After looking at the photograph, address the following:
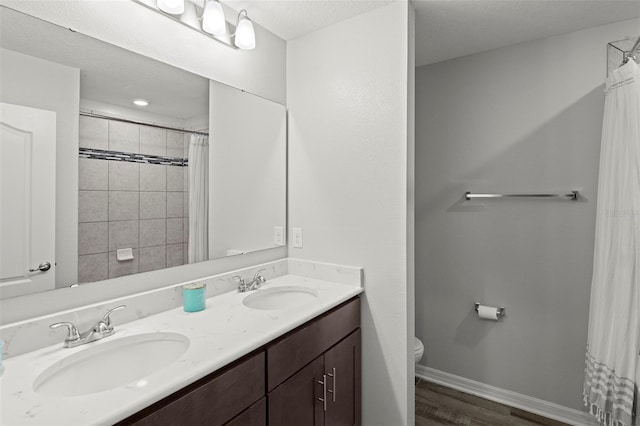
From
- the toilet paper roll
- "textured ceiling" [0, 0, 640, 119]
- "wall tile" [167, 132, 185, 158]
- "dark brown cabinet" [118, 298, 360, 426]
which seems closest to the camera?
"dark brown cabinet" [118, 298, 360, 426]

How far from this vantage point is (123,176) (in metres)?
1.36

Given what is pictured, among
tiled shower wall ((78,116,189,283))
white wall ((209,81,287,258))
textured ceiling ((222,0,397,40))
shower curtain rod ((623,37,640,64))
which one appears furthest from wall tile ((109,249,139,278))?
shower curtain rod ((623,37,640,64))

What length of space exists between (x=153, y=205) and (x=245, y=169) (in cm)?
60

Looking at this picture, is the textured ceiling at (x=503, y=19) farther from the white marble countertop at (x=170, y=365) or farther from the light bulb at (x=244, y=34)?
the white marble countertop at (x=170, y=365)

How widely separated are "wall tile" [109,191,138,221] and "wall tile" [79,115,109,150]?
0.19m

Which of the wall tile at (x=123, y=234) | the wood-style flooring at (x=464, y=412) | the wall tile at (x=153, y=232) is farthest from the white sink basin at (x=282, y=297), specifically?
the wood-style flooring at (x=464, y=412)

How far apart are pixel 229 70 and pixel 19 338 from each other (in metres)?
1.47

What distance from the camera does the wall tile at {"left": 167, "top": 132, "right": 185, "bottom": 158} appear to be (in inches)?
60.4

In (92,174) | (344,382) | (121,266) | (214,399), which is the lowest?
(344,382)

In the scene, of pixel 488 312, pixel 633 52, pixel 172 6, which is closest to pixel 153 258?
pixel 172 6

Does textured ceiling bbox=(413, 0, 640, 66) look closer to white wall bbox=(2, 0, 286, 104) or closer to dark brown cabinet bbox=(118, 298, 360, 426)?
white wall bbox=(2, 0, 286, 104)

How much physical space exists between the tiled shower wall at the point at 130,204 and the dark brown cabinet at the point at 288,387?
648 mm

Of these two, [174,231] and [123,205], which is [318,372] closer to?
[174,231]

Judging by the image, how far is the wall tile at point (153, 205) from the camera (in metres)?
1.43
